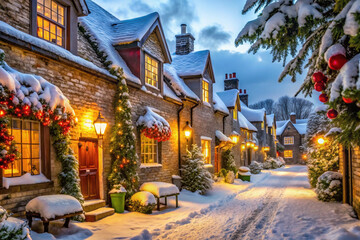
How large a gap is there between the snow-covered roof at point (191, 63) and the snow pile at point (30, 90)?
431 inches

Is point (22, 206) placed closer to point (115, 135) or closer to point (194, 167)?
point (115, 135)

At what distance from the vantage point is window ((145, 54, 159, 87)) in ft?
42.4

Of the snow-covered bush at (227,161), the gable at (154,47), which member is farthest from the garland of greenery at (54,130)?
the snow-covered bush at (227,161)

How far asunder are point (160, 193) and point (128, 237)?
3.34m

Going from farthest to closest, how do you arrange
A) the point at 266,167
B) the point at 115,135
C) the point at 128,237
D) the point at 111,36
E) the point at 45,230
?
the point at 266,167 → the point at 111,36 → the point at 115,135 → the point at 128,237 → the point at 45,230

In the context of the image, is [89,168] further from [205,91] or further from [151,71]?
[205,91]

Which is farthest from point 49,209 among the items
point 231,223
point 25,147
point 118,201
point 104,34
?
point 104,34

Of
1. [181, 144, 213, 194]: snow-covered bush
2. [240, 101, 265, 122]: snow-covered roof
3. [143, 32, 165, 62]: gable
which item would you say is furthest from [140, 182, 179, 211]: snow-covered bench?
[240, 101, 265, 122]: snow-covered roof

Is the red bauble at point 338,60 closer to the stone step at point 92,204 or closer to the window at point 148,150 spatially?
the stone step at point 92,204

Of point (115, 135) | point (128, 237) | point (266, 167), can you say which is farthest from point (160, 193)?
point (266, 167)

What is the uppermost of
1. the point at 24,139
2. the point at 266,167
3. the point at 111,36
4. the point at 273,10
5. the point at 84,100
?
the point at 111,36

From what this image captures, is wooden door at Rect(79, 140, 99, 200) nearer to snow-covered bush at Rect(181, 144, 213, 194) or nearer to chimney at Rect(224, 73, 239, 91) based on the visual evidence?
snow-covered bush at Rect(181, 144, 213, 194)

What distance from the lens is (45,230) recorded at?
6531 millimetres

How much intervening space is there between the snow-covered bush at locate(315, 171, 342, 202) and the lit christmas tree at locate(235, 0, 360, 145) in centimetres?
743
